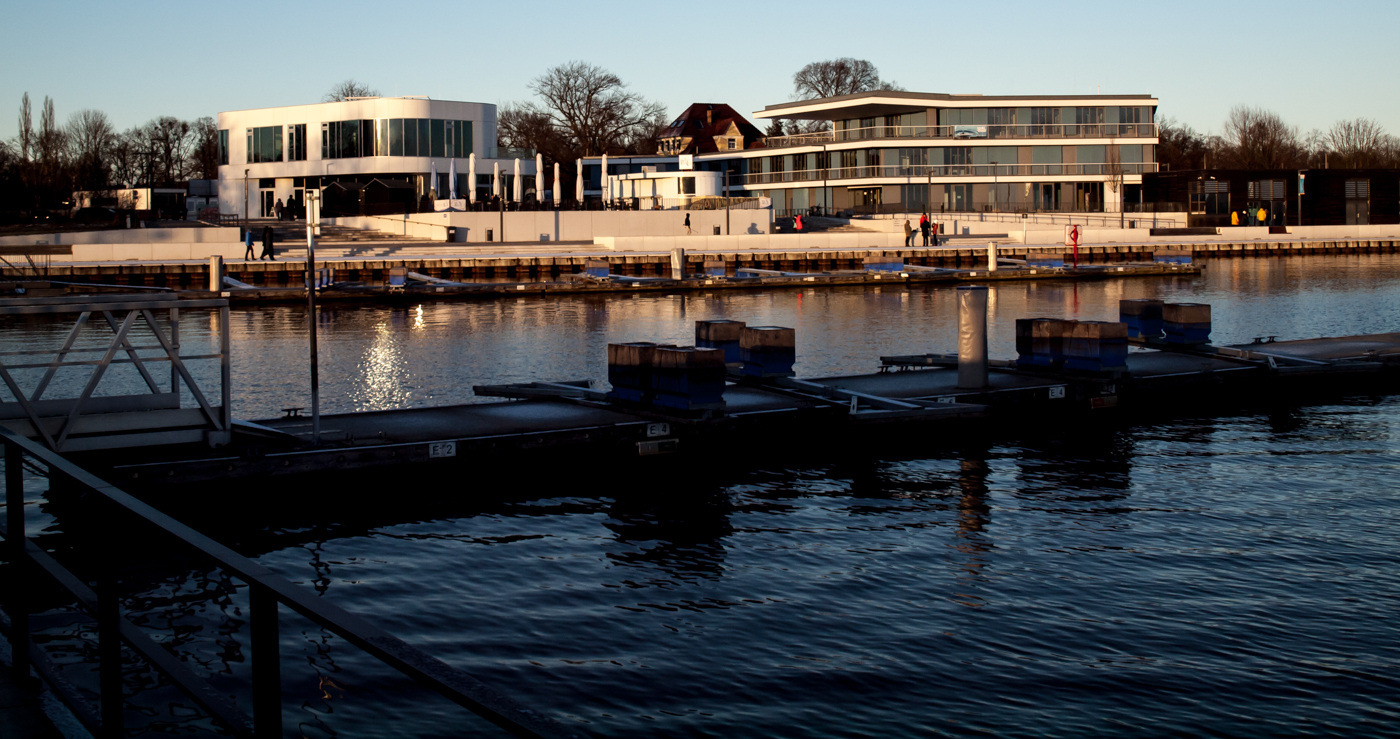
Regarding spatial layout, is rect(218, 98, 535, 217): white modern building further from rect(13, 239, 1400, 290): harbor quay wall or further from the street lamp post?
the street lamp post

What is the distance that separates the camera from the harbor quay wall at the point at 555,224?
7081cm

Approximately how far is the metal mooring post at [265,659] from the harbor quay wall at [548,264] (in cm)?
4288

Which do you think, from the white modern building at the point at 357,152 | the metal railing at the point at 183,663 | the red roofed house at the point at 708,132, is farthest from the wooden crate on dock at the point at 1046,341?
the red roofed house at the point at 708,132

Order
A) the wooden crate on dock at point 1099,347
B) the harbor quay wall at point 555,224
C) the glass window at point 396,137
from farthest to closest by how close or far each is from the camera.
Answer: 1. the glass window at point 396,137
2. the harbor quay wall at point 555,224
3. the wooden crate on dock at point 1099,347

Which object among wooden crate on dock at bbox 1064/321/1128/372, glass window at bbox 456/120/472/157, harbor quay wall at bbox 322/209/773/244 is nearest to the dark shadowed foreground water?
wooden crate on dock at bbox 1064/321/1128/372

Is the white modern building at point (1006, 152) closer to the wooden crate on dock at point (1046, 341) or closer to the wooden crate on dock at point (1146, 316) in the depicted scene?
the wooden crate on dock at point (1146, 316)

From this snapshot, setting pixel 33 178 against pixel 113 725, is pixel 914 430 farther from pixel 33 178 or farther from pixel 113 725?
pixel 33 178

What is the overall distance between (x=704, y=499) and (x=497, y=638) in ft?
19.5

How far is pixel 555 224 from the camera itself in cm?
7306

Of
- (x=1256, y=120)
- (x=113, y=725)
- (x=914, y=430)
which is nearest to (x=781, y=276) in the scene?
(x=914, y=430)

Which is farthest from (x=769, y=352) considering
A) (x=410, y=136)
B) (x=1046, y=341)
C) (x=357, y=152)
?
(x=357, y=152)

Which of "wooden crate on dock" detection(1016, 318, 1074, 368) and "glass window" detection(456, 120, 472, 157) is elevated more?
"glass window" detection(456, 120, 472, 157)

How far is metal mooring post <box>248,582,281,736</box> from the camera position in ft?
12.3

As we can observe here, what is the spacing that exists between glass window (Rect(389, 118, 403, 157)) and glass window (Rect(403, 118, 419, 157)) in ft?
0.85
